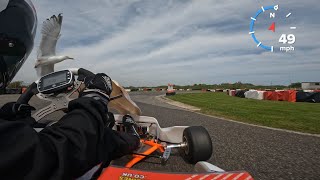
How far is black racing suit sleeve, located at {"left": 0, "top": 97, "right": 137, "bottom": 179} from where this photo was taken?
89 cm

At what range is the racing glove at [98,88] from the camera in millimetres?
1465

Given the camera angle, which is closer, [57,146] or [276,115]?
[57,146]

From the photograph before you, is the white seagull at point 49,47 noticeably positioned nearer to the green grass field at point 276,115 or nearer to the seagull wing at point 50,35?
the seagull wing at point 50,35

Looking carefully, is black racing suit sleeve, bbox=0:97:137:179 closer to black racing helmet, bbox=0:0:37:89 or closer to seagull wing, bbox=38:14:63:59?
black racing helmet, bbox=0:0:37:89

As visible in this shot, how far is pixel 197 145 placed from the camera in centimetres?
280

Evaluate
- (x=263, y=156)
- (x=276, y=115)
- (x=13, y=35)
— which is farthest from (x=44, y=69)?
(x=276, y=115)

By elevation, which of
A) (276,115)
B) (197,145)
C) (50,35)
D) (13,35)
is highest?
(50,35)

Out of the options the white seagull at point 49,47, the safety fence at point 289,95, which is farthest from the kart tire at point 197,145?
the safety fence at point 289,95

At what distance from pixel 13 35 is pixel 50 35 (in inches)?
29.7

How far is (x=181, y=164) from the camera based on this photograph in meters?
3.49

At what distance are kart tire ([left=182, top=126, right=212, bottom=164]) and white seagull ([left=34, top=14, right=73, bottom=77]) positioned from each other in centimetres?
143

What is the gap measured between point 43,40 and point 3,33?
783 millimetres

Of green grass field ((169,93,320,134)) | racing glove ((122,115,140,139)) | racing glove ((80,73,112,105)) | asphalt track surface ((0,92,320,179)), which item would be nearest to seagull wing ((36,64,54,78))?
racing glove ((80,73,112,105))

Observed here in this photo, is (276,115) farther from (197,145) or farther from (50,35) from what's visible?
(50,35)
